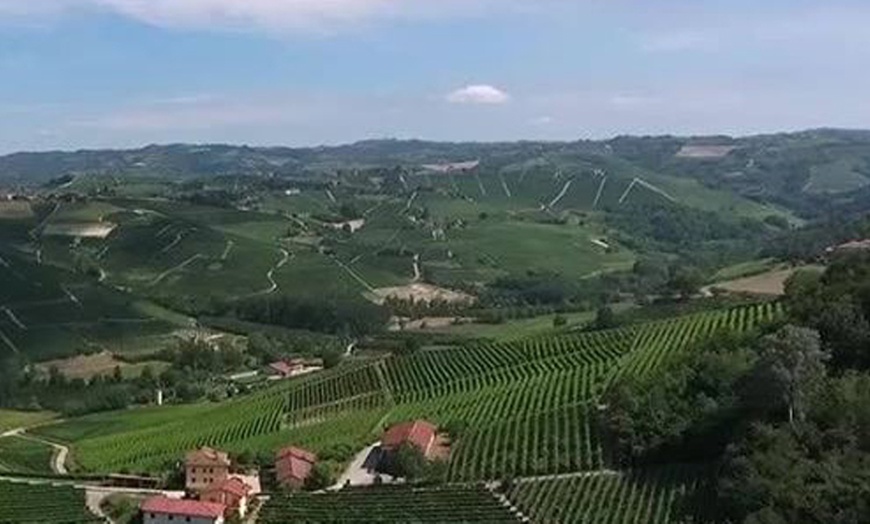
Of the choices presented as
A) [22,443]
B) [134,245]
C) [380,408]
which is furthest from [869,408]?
[134,245]

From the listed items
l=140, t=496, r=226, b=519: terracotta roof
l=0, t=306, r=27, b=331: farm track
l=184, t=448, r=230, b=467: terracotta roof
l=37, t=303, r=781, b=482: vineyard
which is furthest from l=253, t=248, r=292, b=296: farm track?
l=140, t=496, r=226, b=519: terracotta roof

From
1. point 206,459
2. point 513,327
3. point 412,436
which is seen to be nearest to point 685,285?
point 513,327

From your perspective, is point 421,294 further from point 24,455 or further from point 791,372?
point 791,372

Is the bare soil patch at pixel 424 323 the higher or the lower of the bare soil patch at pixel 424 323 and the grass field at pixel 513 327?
the lower

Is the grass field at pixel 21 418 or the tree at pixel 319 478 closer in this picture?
the tree at pixel 319 478

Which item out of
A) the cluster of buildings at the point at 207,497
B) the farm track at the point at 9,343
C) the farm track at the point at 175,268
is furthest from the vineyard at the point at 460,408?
the farm track at the point at 175,268

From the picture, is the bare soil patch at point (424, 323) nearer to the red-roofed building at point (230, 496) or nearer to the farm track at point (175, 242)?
the farm track at point (175, 242)

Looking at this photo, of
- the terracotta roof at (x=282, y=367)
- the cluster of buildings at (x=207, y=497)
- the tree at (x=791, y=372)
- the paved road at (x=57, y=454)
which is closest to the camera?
the tree at (x=791, y=372)
